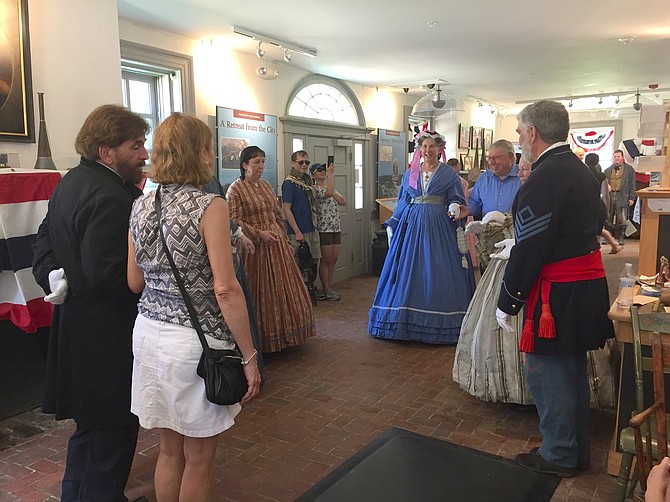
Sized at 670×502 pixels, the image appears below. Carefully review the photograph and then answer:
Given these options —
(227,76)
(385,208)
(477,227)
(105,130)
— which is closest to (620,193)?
(385,208)

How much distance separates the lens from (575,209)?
210 centimetres

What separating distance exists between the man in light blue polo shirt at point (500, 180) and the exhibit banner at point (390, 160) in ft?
Result: 13.8

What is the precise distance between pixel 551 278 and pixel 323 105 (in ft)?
16.5

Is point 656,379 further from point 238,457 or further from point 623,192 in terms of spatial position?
point 623,192

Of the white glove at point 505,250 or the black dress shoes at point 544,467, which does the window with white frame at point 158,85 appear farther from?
the black dress shoes at point 544,467

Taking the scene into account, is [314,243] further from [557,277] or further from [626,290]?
[557,277]

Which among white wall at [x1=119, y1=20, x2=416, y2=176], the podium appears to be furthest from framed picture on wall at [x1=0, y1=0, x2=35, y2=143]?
the podium

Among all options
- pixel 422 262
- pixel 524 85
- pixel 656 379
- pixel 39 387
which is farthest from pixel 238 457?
pixel 524 85

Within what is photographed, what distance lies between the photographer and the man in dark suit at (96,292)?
1823 mm

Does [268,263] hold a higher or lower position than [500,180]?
lower

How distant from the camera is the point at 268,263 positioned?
3873mm

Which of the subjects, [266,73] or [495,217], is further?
[266,73]

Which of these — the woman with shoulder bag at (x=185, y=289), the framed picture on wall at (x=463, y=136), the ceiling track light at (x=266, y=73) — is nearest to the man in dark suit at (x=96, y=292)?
the woman with shoulder bag at (x=185, y=289)

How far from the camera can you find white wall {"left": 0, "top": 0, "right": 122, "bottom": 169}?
3.04m
